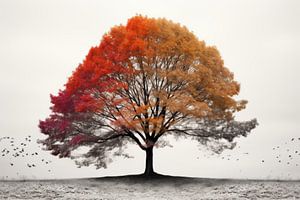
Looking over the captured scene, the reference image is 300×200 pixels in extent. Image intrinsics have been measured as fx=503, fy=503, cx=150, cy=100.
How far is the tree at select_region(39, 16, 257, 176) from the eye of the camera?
111 ft

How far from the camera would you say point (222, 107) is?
35375 millimetres

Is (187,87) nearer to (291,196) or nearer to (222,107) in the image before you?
(222,107)

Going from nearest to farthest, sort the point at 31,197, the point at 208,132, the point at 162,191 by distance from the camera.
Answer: the point at 31,197 → the point at 162,191 → the point at 208,132

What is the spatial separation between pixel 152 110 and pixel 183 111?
2205 millimetres

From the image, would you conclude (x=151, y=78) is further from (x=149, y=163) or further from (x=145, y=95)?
(x=149, y=163)

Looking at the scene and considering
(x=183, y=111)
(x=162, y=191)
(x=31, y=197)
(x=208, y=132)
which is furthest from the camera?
(x=208, y=132)

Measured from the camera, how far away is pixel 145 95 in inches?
1378

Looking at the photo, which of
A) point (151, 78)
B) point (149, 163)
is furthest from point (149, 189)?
point (151, 78)

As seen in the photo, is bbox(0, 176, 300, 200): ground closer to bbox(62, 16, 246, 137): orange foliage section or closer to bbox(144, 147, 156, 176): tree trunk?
bbox(144, 147, 156, 176): tree trunk

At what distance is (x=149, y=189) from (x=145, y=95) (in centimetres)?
674

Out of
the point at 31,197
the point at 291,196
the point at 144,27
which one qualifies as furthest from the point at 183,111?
the point at 31,197

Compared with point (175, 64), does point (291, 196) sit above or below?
below

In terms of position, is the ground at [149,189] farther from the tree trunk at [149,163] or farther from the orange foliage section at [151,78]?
the orange foliage section at [151,78]

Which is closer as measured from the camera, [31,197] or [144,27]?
[31,197]
